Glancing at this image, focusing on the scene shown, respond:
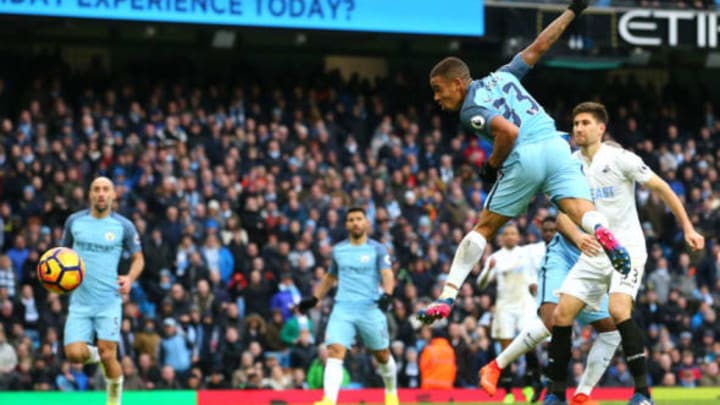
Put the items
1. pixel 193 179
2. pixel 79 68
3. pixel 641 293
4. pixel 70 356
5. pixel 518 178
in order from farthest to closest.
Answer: pixel 79 68 < pixel 641 293 < pixel 193 179 < pixel 70 356 < pixel 518 178

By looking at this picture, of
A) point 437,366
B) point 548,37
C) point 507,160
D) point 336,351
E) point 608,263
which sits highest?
point 548,37

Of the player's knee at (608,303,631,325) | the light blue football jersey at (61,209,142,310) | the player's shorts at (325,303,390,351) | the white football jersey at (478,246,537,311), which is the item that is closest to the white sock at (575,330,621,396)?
the player's knee at (608,303,631,325)

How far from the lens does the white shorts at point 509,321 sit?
17719mm

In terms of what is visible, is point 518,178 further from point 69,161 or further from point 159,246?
point 69,161

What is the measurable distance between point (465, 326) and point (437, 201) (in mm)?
4104

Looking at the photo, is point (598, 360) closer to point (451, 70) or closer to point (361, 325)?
point (451, 70)

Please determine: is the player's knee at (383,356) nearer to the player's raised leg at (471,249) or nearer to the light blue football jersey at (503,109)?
the player's raised leg at (471,249)

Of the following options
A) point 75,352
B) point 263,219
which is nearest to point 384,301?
point 75,352

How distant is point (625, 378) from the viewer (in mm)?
23125

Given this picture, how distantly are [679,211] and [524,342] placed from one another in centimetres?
187

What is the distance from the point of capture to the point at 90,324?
13.6 m

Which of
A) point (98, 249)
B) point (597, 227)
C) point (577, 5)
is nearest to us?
point (597, 227)

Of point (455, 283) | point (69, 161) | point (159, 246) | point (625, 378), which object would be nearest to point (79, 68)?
point (69, 161)

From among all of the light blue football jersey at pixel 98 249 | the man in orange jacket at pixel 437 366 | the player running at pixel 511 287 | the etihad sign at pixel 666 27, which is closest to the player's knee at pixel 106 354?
the light blue football jersey at pixel 98 249
